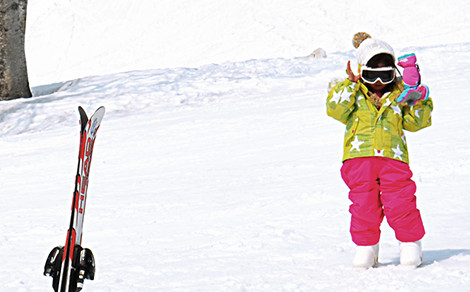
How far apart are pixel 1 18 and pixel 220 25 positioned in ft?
49.4

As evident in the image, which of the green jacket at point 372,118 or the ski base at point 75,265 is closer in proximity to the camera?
the ski base at point 75,265

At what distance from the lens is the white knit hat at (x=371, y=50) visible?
429cm

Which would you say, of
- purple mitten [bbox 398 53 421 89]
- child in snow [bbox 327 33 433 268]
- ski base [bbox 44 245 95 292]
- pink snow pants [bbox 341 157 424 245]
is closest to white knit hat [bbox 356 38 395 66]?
child in snow [bbox 327 33 433 268]

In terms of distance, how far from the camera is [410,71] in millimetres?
4180

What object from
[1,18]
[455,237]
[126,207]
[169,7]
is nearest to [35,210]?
[126,207]

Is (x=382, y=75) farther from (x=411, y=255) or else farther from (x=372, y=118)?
(x=411, y=255)

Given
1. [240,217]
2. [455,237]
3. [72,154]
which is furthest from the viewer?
[72,154]

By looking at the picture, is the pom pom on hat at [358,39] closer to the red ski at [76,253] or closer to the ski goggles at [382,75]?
the ski goggles at [382,75]

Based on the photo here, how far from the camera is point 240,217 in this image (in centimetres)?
596

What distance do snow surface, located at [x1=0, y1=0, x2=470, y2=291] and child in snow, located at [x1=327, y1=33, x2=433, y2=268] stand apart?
184mm

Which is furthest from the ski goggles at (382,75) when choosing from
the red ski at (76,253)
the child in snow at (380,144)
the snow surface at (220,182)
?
the red ski at (76,253)

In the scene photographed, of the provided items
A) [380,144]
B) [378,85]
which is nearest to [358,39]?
[378,85]

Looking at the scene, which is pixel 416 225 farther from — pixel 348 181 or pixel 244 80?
pixel 244 80

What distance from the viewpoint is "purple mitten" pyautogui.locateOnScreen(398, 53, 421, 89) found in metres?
4.15
